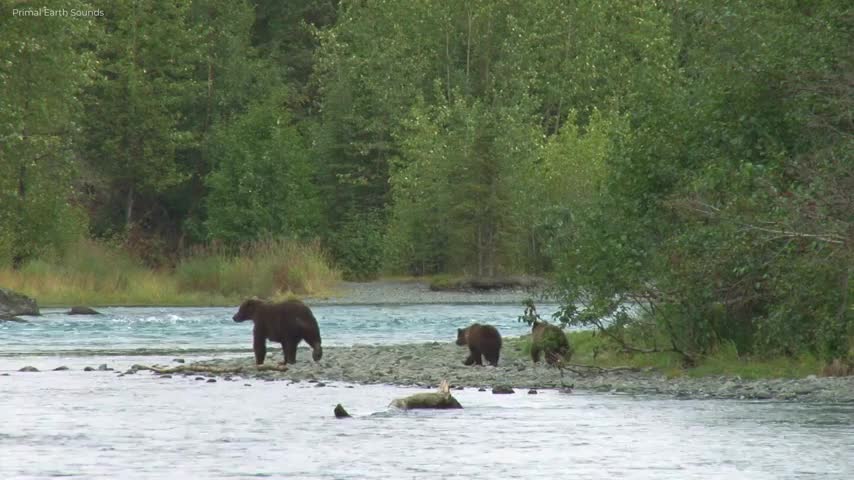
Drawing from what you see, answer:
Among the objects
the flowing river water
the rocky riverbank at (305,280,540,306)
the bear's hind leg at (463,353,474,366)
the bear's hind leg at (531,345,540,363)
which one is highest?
the rocky riverbank at (305,280,540,306)

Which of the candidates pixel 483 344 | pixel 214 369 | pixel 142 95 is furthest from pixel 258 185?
pixel 483 344

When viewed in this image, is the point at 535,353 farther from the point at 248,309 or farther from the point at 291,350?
the point at 248,309

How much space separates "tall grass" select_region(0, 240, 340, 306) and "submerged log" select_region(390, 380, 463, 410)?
103 feet

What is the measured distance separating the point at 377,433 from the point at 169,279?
38010 mm

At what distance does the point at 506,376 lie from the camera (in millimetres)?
24469

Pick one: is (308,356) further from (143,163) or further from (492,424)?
(143,163)

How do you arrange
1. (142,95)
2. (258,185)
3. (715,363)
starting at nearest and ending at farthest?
(715,363) < (258,185) < (142,95)

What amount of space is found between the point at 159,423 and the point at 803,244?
324 inches

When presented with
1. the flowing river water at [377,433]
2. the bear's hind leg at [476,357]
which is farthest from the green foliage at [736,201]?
the flowing river water at [377,433]

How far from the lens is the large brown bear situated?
2583 centimetres

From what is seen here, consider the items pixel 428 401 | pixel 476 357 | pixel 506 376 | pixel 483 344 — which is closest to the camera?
pixel 428 401

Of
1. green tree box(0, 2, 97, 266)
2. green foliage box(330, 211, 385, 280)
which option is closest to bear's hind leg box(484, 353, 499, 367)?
green tree box(0, 2, 97, 266)

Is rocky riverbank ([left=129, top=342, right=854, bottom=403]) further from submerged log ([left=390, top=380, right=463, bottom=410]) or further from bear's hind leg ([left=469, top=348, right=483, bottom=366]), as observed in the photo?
submerged log ([left=390, top=380, right=463, bottom=410])

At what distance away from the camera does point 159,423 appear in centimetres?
1939
